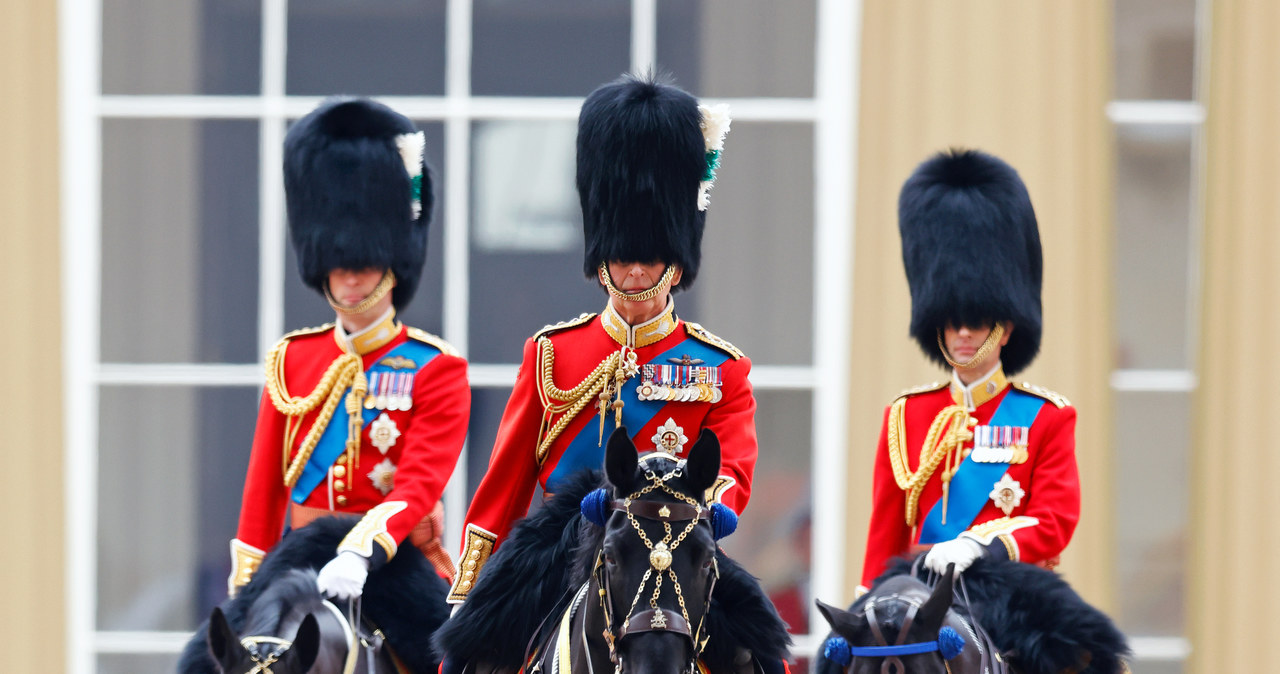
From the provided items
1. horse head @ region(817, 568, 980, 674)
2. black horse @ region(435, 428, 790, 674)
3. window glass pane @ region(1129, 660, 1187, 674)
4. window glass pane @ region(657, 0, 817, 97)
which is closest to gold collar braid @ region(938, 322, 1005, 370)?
horse head @ region(817, 568, 980, 674)

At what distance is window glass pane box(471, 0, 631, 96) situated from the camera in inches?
229

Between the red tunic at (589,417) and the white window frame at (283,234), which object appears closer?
the red tunic at (589,417)

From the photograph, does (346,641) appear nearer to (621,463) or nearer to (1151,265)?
(621,463)

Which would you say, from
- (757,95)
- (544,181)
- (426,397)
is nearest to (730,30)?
(757,95)

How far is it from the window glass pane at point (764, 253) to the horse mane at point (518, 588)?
2.68m

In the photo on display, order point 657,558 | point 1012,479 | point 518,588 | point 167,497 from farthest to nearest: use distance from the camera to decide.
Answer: point 167,497 < point 1012,479 < point 518,588 < point 657,558

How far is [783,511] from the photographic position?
564 centimetres

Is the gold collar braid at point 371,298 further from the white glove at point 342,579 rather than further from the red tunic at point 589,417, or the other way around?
the red tunic at point 589,417

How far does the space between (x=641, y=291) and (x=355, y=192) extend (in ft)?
4.59

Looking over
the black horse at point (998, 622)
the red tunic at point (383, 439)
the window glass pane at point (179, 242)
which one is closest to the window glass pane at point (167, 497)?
the window glass pane at point (179, 242)

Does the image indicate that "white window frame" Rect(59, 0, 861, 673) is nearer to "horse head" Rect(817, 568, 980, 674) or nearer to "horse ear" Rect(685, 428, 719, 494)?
"horse head" Rect(817, 568, 980, 674)

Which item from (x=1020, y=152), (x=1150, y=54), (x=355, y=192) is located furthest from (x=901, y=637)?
(x=1150, y=54)

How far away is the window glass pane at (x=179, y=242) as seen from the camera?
18.8ft

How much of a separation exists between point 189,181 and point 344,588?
263 cm
